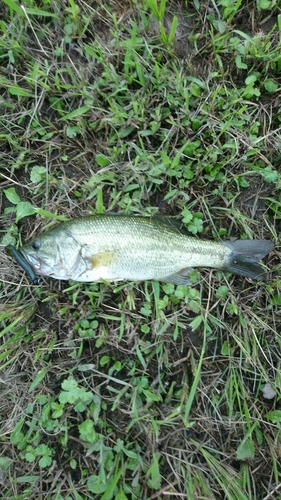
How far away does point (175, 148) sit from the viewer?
328cm

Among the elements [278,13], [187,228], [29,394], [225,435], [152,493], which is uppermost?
[278,13]

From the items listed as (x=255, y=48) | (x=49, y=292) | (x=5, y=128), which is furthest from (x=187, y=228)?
(x=5, y=128)

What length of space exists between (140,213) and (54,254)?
0.84m

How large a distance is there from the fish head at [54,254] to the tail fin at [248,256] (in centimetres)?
132

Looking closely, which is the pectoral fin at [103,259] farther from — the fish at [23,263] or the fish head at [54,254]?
the fish at [23,263]

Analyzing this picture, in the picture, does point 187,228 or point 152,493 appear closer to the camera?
point 152,493

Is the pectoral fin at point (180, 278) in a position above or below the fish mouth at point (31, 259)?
below

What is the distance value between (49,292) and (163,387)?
132cm

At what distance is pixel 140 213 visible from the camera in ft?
10.5

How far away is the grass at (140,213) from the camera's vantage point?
3.09 m

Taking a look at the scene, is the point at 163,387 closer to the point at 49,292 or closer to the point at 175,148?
the point at 49,292

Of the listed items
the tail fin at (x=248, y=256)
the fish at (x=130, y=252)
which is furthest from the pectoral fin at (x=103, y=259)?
the tail fin at (x=248, y=256)

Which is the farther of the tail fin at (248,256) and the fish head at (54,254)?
the tail fin at (248,256)

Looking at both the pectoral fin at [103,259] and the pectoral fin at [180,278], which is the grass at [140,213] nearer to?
the pectoral fin at [180,278]
